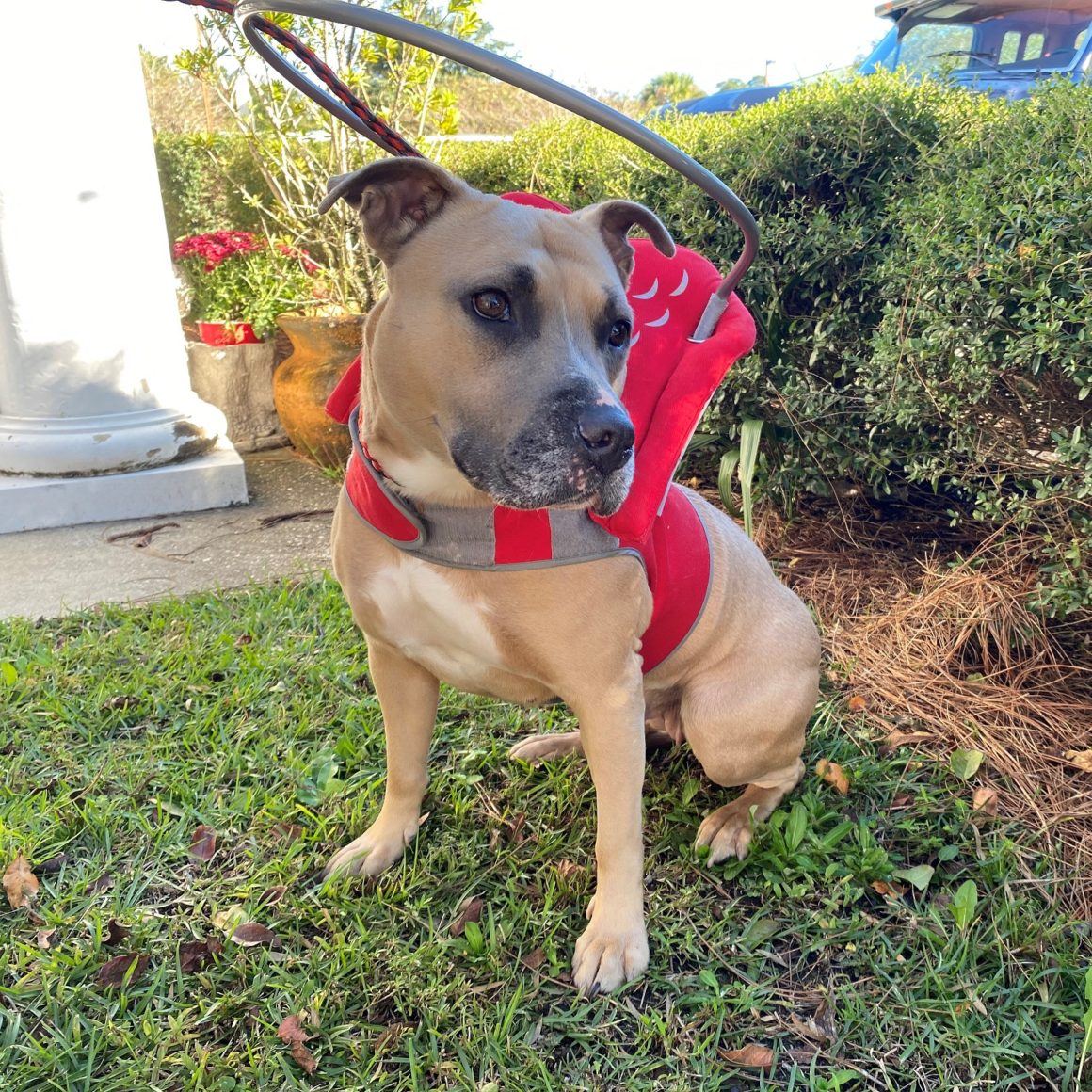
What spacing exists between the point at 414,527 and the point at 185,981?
1.21 m

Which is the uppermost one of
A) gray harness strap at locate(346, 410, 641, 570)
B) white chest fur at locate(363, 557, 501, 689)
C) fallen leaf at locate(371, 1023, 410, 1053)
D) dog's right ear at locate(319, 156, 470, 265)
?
dog's right ear at locate(319, 156, 470, 265)

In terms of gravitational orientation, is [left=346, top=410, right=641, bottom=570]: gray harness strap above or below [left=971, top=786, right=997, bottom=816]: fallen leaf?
above

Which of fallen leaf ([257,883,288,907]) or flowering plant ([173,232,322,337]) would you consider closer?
fallen leaf ([257,883,288,907])

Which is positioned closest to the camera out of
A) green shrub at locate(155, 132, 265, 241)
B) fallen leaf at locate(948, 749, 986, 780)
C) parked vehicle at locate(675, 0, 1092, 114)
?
fallen leaf at locate(948, 749, 986, 780)

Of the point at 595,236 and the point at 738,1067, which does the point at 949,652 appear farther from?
the point at 595,236

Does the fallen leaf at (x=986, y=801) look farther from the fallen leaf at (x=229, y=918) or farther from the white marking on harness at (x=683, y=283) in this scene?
the fallen leaf at (x=229, y=918)

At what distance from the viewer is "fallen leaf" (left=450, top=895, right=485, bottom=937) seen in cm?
229

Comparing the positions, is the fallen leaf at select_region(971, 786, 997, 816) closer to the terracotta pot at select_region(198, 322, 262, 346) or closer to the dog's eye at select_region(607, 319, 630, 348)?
the dog's eye at select_region(607, 319, 630, 348)

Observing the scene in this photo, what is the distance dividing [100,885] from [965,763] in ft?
8.64

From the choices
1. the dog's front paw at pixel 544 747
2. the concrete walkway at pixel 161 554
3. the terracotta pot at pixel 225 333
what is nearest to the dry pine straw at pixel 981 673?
the dog's front paw at pixel 544 747

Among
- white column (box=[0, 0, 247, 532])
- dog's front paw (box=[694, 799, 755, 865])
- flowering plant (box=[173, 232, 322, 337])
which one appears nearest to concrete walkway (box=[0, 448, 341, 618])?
white column (box=[0, 0, 247, 532])

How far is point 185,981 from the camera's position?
209 cm

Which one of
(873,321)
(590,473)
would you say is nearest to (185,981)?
(590,473)

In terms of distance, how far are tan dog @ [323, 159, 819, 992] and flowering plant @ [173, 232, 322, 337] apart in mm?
5271
